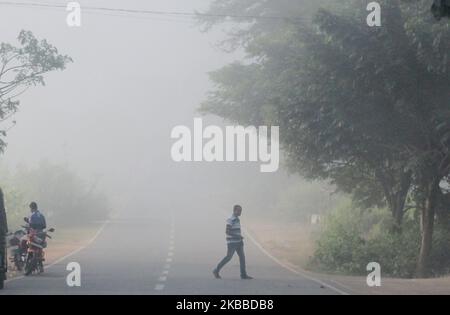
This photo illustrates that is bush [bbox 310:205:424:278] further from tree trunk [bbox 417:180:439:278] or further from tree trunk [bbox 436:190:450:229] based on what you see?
tree trunk [bbox 417:180:439:278]

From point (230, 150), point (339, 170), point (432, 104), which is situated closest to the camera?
point (432, 104)

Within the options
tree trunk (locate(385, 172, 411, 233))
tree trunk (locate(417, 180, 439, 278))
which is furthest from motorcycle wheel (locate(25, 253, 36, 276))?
tree trunk (locate(385, 172, 411, 233))

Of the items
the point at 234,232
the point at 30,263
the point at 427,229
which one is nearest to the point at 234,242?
the point at 234,232

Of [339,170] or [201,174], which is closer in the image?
[339,170]

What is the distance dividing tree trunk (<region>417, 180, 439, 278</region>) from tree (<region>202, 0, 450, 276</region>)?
1.2 inches

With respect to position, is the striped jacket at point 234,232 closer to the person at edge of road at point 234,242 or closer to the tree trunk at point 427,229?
the person at edge of road at point 234,242

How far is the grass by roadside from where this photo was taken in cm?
2088

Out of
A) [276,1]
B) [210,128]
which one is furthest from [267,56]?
[210,128]

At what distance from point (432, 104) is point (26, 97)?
598ft

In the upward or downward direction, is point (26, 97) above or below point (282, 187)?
above

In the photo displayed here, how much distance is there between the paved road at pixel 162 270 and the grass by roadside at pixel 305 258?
2.68ft

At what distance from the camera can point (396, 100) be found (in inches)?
979

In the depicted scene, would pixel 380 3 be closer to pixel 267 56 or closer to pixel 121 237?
pixel 267 56
